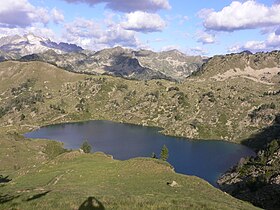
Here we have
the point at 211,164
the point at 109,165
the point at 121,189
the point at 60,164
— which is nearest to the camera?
the point at 121,189

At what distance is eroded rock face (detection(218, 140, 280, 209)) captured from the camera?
121m

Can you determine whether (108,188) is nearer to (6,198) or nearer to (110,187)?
(110,187)

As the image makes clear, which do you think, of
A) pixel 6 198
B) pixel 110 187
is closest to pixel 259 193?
pixel 110 187

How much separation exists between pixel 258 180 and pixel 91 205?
117 m

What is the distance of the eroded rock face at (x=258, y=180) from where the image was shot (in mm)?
120938

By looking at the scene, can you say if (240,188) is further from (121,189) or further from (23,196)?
(23,196)

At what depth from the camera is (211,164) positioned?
198 meters

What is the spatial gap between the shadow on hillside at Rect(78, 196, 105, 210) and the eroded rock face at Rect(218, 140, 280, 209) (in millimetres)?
90070

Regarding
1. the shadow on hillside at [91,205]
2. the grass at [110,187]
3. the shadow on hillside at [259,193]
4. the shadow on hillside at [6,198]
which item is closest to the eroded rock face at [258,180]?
the shadow on hillside at [259,193]

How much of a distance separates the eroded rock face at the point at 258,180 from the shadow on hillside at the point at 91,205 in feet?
296

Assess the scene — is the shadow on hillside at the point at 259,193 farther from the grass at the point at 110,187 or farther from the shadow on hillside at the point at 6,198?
the shadow on hillside at the point at 6,198

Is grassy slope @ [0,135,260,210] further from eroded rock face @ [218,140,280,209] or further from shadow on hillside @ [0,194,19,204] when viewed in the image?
eroded rock face @ [218,140,280,209]

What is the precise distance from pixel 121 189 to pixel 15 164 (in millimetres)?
102005

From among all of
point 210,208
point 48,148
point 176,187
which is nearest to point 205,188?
point 176,187
